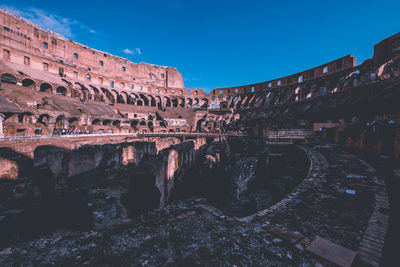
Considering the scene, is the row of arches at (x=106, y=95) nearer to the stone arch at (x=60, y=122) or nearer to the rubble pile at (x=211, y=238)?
the stone arch at (x=60, y=122)

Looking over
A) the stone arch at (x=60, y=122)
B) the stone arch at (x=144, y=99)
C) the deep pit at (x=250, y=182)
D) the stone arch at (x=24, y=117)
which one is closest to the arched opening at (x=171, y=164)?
the deep pit at (x=250, y=182)

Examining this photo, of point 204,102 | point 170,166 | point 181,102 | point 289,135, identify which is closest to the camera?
point 170,166

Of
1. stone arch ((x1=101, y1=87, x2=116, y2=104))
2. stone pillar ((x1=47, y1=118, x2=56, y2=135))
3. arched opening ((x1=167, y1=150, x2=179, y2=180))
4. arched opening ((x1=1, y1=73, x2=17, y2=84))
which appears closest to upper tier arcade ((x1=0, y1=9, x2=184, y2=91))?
stone arch ((x1=101, y1=87, x2=116, y2=104))

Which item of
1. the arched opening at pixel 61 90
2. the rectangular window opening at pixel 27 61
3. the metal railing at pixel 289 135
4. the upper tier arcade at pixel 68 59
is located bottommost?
the metal railing at pixel 289 135

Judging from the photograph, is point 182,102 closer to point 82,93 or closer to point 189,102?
point 189,102

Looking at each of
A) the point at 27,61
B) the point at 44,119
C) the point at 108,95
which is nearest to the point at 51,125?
the point at 44,119

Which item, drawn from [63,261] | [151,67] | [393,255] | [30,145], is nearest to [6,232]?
[63,261]

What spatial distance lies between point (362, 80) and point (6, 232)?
3404 cm

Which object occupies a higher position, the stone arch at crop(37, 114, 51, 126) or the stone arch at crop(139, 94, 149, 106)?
the stone arch at crop(139, 94, 149, 106)

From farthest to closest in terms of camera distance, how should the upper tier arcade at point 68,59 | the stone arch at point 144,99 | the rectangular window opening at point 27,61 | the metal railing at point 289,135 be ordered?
the stone arch at point 144,99 → the upper tier arcade at point 68,59 → the rectangular window opening at point 27,61 → the metal railing at point 289,135

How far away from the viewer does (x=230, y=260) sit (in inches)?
95.3

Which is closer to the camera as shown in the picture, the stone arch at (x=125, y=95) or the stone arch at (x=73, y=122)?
the stone arch at (x=73, y=122)

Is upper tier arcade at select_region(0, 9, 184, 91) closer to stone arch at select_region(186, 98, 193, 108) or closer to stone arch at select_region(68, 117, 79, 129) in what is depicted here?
stone arch at select_region(186, 98, 193, 108)

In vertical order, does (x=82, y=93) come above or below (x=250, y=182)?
above
